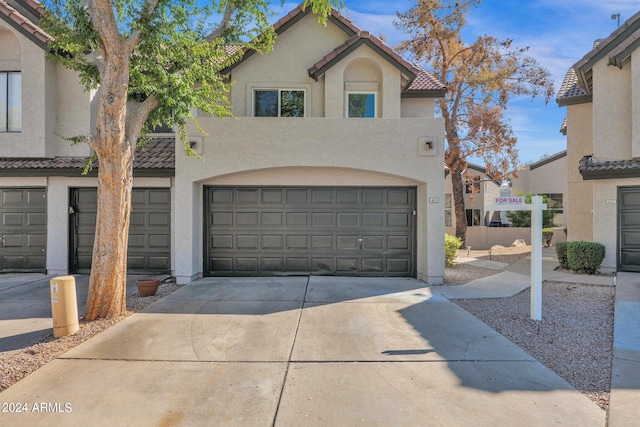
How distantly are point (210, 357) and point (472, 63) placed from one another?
17.7 meters

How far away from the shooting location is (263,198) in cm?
1078

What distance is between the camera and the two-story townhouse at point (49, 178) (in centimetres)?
1098

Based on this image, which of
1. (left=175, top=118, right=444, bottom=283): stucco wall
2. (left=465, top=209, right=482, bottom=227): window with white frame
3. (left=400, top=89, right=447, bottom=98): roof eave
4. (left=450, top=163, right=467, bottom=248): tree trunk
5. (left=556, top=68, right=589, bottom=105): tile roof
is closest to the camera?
(left=175, top=118, right=444, bottom=283): stucco wall

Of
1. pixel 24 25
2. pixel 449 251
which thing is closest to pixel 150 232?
pixel 24 25

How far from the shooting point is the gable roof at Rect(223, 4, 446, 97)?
11141mm

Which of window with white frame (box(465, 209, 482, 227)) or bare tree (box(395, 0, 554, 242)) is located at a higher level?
bare tree (box(395, 0, 554, 242))

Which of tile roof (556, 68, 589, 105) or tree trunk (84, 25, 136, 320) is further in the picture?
tile roof (556, 68, 589, 105)

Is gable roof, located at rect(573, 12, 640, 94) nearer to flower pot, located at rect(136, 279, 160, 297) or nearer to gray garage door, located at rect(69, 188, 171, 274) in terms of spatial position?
gray garage door, located at rect(69, 188, 171, 274)

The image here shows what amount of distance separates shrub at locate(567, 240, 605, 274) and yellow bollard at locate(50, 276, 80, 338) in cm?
1277

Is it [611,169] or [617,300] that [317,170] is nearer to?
[617,300]

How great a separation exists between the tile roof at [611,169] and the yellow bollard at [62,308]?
520 inches

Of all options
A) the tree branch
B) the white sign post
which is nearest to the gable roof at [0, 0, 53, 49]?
the tree branch

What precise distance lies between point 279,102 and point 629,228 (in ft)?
36.4

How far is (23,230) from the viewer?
11211 mm
